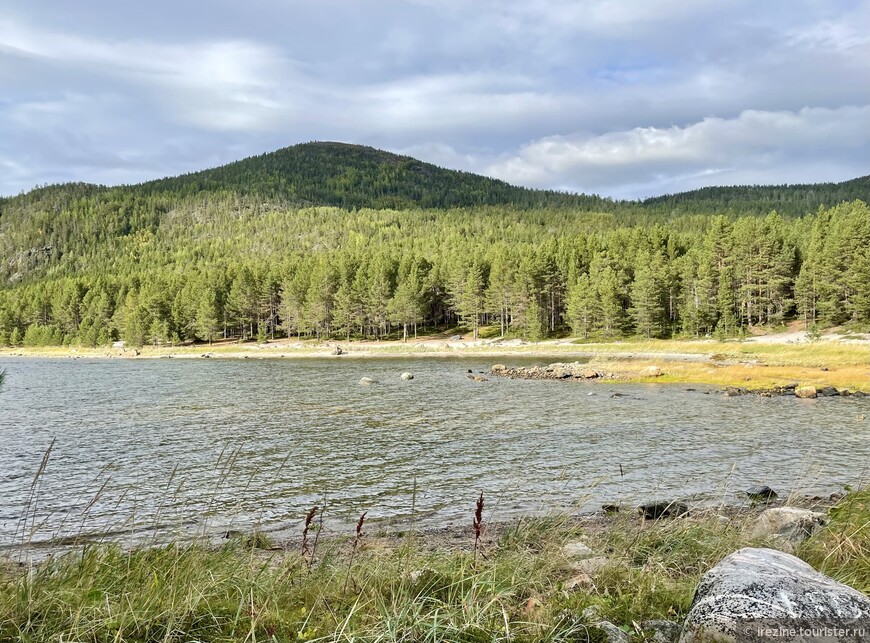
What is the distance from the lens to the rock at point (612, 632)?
3.99 m

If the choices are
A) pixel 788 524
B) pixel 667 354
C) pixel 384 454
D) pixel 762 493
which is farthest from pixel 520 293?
pixel 788 524

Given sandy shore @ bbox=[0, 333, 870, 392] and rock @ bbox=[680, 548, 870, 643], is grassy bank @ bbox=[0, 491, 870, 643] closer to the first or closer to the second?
rock @ bbox=[680, 548, 870, 643]

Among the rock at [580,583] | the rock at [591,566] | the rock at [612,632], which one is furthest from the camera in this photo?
A: the rock at [591,566]

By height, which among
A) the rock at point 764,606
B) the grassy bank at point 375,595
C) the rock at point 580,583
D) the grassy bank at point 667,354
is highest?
the rock at point 764,606

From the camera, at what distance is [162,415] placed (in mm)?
29281

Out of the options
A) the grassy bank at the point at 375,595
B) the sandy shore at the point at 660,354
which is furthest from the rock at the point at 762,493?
the sandy shore at the point at 660,354

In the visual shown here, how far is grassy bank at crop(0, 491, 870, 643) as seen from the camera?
4016 millimetres

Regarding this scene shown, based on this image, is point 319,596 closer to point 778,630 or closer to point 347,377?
point 778,630

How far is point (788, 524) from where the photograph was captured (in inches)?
350

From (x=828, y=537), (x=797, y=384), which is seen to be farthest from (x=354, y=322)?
(x=828, y=537)

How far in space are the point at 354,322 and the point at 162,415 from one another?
86994mm

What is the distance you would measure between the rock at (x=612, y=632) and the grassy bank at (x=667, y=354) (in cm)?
4127

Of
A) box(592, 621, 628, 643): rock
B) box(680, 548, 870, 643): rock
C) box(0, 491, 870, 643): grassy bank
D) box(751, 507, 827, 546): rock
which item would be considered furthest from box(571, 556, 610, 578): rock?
box(751, 507, 827, 546): rock

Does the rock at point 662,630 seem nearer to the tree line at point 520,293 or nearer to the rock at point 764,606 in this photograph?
the rock at point 764,606
